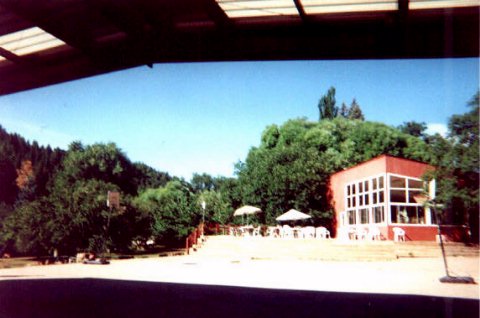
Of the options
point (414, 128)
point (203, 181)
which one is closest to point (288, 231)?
point (414, 128)

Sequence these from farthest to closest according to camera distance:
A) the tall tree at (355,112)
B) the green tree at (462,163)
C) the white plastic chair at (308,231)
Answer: the tall tree at (355,112) < the white plastic chair at (308,231) < the green tree at (462,163)

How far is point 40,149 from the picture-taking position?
1489 inches

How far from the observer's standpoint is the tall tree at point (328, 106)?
1935 inches

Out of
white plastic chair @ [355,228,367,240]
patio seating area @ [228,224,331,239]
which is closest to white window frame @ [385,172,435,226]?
white plastic chair @ [355,228,367,240]

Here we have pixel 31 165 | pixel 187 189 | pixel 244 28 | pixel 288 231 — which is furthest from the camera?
pixel 31 165

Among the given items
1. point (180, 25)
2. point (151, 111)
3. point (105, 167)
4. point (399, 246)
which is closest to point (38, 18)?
Result: point (180, 25)

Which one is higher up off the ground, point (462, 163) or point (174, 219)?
point (462, 163)

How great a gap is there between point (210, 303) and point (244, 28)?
12.9 feet

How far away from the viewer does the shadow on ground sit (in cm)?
518

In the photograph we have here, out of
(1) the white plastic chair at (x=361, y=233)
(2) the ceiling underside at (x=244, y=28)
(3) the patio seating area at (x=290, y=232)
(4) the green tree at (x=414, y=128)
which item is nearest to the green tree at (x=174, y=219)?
(3) the patio seating area at (x=290, y=232)

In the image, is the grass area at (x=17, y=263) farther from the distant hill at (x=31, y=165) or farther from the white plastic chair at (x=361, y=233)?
the white plastic chair at (x=361, y=233)

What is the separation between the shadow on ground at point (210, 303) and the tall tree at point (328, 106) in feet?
143

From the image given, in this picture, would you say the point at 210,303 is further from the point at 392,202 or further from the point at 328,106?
the point at 328,106

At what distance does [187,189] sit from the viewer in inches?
1248
